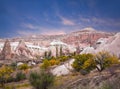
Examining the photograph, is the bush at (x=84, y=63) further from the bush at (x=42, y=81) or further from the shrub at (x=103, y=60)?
the bush at (x=42, y=81)

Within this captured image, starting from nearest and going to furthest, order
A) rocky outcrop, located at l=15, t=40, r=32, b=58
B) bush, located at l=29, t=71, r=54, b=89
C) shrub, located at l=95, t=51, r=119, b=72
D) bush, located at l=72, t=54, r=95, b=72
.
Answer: bush, located at l=29, t=71, r=54, b=89, shrub, located at l=95, t=51, r=119, b=72, bush, located at l=72, t=54, r=95, b=72, rocky outcrop, located at l=15, t=40, r=32, b=58

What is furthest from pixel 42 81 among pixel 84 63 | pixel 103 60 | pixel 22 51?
pixel 22 51

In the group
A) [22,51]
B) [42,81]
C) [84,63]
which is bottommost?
[42,81]

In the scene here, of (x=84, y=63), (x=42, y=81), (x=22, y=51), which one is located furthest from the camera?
(x=22, y=51)

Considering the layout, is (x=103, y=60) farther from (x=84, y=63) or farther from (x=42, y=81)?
(x=42, y=81)

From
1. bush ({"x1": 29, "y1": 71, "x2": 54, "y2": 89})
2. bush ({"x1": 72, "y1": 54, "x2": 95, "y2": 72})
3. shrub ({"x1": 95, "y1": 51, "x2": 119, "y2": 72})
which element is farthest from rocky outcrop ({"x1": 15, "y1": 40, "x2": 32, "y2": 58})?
bush ({"x1": 29, "y1": 71, "x2": 54, "y2": 89})

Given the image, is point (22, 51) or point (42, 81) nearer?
point (42, 81)

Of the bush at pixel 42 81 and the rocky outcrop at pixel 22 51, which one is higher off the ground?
the rocky outcrop at pixel 22 51

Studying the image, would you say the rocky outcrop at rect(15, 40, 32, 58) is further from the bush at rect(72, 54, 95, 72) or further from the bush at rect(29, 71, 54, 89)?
the bush at rect(29, 71, 54, 89)

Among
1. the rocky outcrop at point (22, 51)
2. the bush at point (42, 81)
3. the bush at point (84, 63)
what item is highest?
the rocky outcrop at point (22, 51)

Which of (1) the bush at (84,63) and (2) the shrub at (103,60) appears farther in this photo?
(1) the bush at (84,63)

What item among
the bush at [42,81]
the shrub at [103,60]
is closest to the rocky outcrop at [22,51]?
the shrub at [103,60]

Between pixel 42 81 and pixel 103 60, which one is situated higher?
pixel 103 60

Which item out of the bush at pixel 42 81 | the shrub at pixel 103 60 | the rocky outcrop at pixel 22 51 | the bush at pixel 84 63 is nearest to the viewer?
the bush at pixel 42 81
